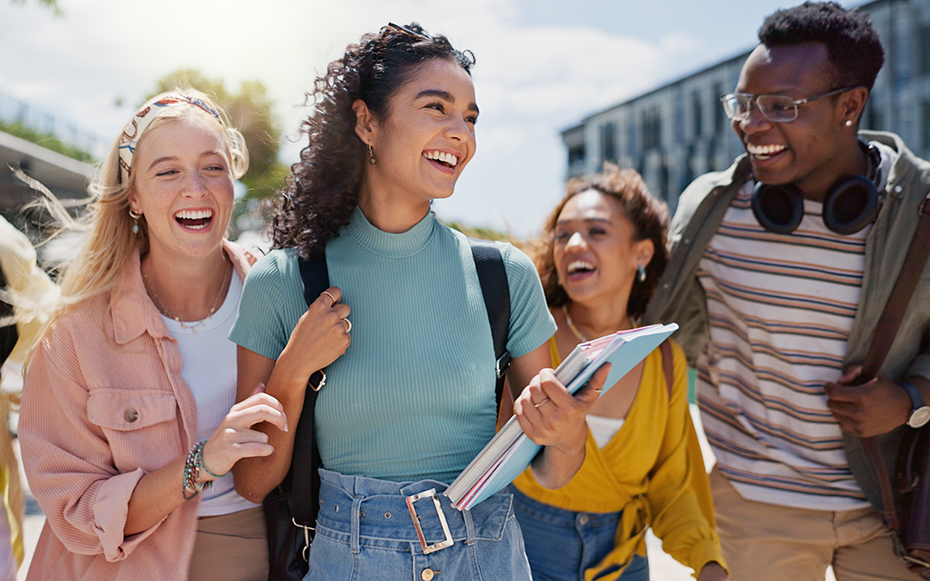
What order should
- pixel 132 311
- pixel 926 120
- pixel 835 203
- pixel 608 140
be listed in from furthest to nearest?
pixel 608 140 → pixel 926 120 → pixel 835 203 → pixel 132 311

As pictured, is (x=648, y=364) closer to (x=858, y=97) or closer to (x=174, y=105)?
(x=858, y=97)

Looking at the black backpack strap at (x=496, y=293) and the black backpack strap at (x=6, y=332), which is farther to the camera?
the black backpack strap at (x=6, y=332)

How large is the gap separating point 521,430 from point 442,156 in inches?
30.5

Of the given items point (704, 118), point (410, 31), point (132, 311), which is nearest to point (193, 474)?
point (132, 311)

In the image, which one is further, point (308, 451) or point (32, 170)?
point (32, 170)

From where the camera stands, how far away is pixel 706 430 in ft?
10.1

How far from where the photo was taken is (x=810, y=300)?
2760mm

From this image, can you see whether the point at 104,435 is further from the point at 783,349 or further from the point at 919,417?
the point at 919,417

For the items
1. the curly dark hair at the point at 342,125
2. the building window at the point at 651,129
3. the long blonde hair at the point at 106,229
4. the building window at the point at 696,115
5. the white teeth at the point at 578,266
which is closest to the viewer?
the curly dark hair at the point at 342,125

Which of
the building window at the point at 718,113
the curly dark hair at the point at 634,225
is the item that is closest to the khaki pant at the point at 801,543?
the curly dark hair at the point at 634,225

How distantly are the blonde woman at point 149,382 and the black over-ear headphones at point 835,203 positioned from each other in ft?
6.87

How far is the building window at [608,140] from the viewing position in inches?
2228

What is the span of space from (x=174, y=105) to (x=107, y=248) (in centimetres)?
53

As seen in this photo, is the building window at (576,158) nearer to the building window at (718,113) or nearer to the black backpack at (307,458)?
the building window at (718,113)
